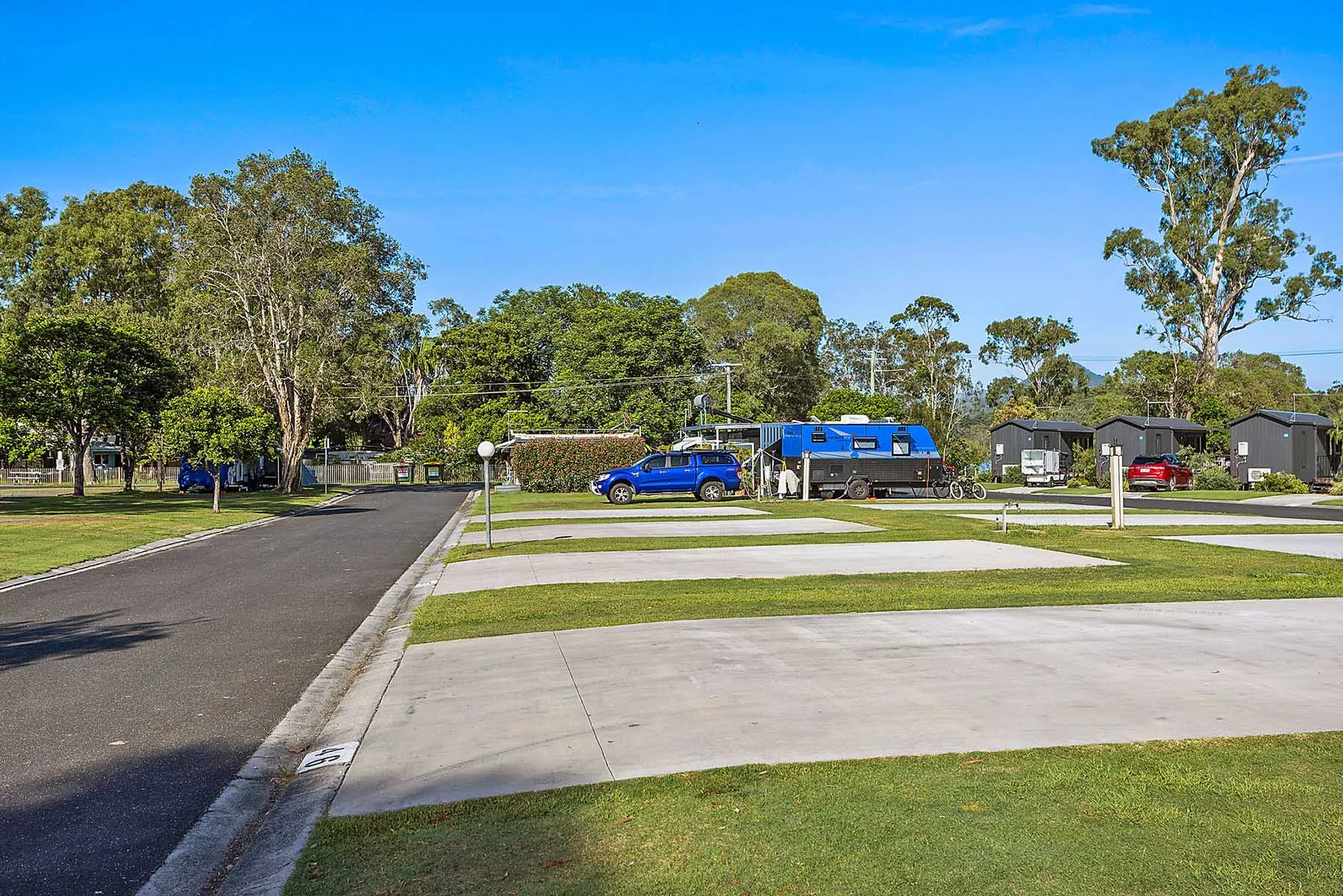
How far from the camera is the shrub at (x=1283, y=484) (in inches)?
1647

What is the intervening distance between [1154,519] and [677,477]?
16375 millimetres

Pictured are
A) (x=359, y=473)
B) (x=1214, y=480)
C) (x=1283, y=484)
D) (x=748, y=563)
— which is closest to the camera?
(x=748, y=563)

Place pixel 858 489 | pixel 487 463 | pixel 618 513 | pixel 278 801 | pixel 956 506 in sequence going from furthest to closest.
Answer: pixel 858 489
pixel 956 506
pixel 618 513
pixel 487 463
pixel 278 801

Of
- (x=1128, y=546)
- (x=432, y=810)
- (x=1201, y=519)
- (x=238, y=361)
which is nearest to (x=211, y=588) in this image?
(x=432, y=810)

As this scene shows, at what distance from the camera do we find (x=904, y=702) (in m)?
6.70

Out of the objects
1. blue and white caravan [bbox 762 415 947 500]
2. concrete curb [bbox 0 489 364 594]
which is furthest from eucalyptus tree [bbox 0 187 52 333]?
blue and white caravan [bbox 762 415 947 500]

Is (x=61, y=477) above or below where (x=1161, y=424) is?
below

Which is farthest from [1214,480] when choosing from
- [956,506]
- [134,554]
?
[134,554]

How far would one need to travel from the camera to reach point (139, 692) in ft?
A: 26.9

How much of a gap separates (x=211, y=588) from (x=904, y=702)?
11.6 m

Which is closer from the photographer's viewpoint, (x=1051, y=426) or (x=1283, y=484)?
(x=1283, y=484)

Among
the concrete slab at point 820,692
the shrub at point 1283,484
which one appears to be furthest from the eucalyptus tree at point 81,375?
the shrub at point 1283,484

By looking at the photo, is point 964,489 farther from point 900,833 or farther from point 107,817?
point 107,817

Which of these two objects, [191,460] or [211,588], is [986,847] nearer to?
[211,588]
